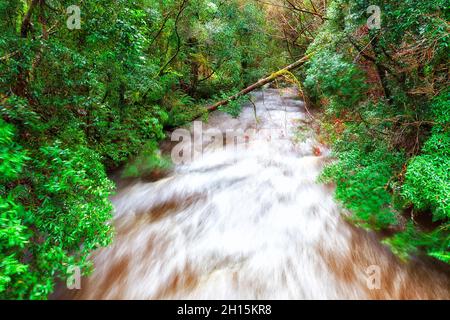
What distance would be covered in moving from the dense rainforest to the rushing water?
0.55 m

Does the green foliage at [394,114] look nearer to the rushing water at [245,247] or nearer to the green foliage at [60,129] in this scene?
the rushing water at [245,247]

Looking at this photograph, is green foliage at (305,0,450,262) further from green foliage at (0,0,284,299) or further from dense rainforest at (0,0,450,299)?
green foliage at (0,0,284,299)

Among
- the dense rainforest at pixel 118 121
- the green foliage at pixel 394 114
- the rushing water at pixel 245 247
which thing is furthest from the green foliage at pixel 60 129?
the green foliage at pixel 394 114

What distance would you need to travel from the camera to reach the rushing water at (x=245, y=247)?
4121 millimetres

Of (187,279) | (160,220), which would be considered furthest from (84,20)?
(187,279)

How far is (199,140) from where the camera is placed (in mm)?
10852

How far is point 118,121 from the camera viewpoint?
23.4 ft

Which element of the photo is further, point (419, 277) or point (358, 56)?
point (358, 56)

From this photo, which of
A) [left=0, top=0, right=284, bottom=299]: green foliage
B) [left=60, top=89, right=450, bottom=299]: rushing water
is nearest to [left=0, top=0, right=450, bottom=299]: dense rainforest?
[left=0, top=0, right=284, bottom=299]: green foliage

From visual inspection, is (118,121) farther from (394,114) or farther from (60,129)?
(394,114)

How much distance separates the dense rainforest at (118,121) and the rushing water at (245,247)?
55 cm

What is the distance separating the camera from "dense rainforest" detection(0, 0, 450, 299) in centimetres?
327

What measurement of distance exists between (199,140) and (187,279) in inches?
280
